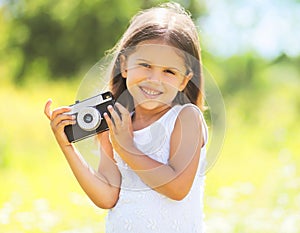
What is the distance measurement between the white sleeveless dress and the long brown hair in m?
0.07

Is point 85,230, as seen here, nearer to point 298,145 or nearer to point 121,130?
point 121,130

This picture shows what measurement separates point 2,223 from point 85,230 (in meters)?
A: 0.31

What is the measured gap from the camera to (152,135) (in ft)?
4.75

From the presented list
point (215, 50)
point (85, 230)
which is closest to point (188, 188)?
point (85, 230)

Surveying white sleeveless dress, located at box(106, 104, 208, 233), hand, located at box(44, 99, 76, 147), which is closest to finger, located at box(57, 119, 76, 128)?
hand, located at box(44, 99, 76, 147)

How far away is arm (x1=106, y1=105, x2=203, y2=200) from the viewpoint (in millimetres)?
1371

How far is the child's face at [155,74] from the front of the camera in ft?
4.61

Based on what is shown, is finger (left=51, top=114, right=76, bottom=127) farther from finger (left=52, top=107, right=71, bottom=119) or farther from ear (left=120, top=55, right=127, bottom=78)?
ear (left=120, top=55, right=127, bottom=78)

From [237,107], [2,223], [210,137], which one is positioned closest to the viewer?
[210,137]

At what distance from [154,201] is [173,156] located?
4.0 inches

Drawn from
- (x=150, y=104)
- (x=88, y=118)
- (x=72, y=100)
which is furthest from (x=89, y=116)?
(x=72, y=100)

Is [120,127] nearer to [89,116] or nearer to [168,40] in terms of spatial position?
[89,116]

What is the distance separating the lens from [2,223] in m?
2.81

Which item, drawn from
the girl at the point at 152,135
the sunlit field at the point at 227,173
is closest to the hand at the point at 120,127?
the girl at the point at 152,135
